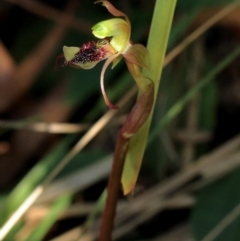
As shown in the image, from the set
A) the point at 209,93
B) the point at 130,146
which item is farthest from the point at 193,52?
the point at 130,146

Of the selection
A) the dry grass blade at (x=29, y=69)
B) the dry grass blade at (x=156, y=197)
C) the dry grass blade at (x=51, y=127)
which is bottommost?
the dry grass blade at (x=156, y=197)

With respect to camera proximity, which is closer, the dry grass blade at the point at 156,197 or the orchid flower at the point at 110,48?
the orchid flower at the point at 110,48

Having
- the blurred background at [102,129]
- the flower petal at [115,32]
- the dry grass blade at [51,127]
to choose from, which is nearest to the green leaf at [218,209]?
the blurred background at [102,129]

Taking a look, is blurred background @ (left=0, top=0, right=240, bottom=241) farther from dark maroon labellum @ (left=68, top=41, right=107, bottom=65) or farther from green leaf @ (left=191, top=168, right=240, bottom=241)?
dark maroon labellum @ (left=68, top=41, right=107, bottom=65)

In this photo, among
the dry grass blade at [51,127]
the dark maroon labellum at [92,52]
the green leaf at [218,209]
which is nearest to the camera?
the dark maroon labellum at [92,52]

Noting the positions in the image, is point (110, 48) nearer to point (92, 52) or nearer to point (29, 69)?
point (92, 52)

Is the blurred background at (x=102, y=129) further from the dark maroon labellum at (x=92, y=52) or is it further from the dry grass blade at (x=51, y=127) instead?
the dark maroon labellum at (x=92, y=52)

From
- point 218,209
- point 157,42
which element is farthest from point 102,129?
point 157,42
